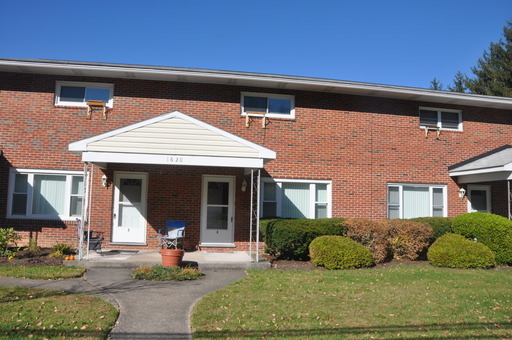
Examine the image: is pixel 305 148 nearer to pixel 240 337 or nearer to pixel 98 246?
pixel 98 246

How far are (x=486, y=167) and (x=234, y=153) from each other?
8110 mm

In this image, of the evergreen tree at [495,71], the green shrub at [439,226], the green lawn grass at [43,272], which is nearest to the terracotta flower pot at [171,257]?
the green lawn grass at [43,272]

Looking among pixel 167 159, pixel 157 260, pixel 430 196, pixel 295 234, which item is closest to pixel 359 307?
pixel 295 234

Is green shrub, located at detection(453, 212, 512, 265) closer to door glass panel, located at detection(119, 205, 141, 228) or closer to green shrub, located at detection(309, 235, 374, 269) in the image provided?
green shrub, located at detection(309, 235, 374, 269)

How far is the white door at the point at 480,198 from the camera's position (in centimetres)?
1499

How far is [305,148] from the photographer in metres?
13.8

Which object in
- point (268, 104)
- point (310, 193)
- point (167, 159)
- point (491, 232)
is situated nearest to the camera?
point (167, 159)

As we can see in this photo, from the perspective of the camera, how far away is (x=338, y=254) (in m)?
10.7

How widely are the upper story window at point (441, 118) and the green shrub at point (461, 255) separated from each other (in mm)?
5110

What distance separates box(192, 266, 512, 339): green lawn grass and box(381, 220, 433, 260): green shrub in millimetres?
2101

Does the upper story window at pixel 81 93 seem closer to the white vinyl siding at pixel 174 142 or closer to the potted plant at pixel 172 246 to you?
the white vinyl siding at pixel 174 142

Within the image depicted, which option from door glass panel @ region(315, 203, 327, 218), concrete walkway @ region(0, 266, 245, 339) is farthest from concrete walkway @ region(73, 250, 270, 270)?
door glass panel @ region(315, 203, 327, 218)

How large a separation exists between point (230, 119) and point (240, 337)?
896 cm

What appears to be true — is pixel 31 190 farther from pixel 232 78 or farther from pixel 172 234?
pixel 232 78
